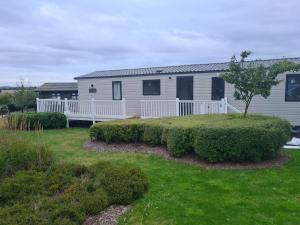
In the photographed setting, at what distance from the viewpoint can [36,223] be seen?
3.95 meters

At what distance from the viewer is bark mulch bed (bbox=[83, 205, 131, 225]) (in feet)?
14.2

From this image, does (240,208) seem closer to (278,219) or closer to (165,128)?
(278,219)

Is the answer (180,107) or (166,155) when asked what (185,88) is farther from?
(166,155)

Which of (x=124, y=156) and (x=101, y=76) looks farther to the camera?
(x=101, y=76)

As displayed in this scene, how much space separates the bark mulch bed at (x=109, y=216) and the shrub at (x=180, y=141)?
3.30m

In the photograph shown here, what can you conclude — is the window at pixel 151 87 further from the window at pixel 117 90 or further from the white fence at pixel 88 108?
the white fence at pixel 88 108

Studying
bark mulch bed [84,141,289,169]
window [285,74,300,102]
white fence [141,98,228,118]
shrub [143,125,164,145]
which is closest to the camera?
bark mulch bed [84,141,289,169]

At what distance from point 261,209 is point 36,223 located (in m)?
3.27

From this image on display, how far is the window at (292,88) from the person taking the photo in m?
12.3

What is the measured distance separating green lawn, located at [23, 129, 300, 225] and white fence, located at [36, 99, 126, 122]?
6767 millimetres

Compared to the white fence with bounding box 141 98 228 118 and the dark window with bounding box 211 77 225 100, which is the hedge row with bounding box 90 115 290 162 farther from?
the dark window with bounding box 211 77 225 100

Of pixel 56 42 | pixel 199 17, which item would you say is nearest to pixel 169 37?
pixel 199 17

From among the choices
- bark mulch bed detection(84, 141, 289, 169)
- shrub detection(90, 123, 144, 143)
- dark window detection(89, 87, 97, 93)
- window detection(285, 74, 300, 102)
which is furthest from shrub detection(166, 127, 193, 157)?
dark window detection(89, 87, 97, 93)

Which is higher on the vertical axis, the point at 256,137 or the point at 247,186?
the point at 256,137
